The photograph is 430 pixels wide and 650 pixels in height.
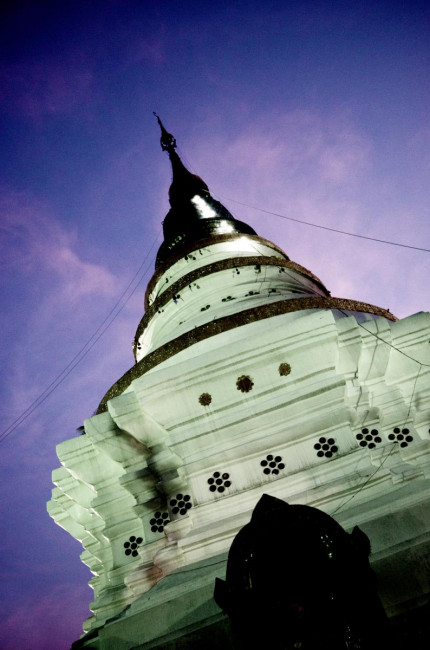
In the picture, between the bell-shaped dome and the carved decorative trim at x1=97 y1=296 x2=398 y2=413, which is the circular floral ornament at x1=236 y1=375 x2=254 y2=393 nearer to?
the carved decorative trim at x1=97 y1=296 x2=398 y2=413

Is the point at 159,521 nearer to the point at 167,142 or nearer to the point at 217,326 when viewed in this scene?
the point at 217,326

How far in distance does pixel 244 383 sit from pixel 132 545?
3.24m

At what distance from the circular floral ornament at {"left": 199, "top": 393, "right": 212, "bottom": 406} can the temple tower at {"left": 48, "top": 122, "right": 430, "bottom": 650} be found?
16 mm

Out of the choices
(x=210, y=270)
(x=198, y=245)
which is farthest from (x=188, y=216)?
(x=210, y=270)

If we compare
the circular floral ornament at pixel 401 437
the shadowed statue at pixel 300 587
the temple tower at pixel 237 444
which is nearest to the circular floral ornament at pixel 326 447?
the temple tower at pixel 237 444

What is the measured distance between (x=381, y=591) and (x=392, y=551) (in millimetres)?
322

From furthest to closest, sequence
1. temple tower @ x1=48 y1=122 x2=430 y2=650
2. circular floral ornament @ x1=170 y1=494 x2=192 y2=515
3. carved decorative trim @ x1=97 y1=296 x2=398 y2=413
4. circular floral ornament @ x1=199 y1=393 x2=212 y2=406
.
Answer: carved decorative trim @ x1=97 y1=296 x2=398 y2=413 < circular floral ornament @ x1=199 y1=393 x2=212 y2=406 < circular floral ornament @ x1=170 y1=494 x2=192 y2=515 < temple tower @ x1=48 y1=122 x2=430 y2=650

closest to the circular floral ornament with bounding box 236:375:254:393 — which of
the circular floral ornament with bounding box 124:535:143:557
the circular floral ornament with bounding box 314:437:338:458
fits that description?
the circular floral ornament with bounding box 314:437:338:458

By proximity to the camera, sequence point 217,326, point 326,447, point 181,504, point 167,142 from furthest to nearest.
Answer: point 167,142, point 217,326, point 181,504, point 326,447

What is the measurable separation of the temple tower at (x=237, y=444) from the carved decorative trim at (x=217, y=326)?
0.08 ft

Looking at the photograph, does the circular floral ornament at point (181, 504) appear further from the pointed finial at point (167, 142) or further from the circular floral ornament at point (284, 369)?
the pointed finial at point (167, 142)

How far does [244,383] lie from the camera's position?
19.2 feet

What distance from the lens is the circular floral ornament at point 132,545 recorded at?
5.79 meters

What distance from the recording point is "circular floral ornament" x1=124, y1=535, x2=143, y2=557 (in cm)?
579
